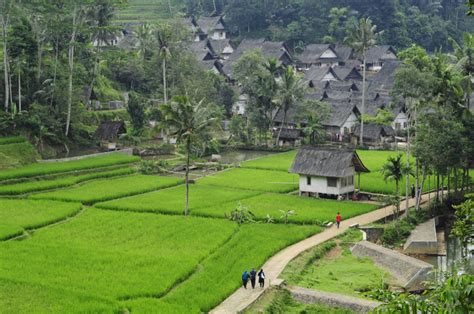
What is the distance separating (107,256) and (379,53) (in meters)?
65.3

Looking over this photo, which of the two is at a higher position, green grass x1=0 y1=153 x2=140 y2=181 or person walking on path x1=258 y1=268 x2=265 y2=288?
green grass x1=0 y1=153 x2=140 y2=181

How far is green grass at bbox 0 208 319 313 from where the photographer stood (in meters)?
20.8

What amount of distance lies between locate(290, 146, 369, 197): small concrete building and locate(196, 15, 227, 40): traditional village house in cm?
6010

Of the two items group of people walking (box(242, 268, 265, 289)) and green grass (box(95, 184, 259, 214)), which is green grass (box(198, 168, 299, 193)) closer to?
green grass (box(95, 184, 259, 214))

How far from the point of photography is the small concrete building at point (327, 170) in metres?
36.8

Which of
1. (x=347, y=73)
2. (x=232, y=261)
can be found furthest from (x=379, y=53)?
(x=232, y=261)

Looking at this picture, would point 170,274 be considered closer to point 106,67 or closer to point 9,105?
point 9,105

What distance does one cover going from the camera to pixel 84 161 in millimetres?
45312

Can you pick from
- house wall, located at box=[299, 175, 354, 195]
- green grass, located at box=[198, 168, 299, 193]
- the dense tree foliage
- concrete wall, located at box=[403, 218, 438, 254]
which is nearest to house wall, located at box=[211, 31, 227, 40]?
the dense tree foliage

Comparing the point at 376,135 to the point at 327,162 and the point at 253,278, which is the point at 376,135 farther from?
the point at 253,278

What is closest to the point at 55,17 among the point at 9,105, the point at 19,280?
the point at 9,105

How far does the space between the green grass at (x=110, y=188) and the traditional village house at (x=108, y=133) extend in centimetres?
995

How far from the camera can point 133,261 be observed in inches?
976

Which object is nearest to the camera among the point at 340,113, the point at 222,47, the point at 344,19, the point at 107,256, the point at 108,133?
the point at 107,256
